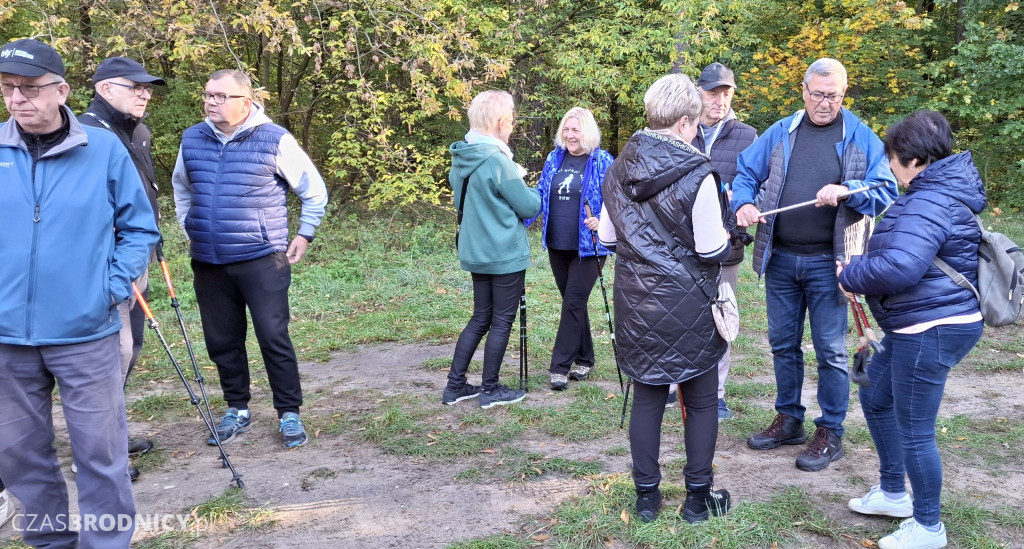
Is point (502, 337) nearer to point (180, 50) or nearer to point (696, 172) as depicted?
point (696, 172)

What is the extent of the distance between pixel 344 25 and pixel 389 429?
24.4 feet

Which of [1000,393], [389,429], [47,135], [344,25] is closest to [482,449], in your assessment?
[389,429]

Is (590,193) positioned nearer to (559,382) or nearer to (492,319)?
(492,319)

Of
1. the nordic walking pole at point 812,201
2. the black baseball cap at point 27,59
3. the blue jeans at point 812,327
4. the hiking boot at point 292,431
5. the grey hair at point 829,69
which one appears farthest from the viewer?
the hiking boot at point 292,431

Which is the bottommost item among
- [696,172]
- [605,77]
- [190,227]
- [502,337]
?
[502,337]

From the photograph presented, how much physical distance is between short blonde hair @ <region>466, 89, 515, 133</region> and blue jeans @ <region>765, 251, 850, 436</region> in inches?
73.1

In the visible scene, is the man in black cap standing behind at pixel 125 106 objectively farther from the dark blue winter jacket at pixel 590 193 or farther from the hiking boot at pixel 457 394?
the dark blue winter jacket at pixel 590 193

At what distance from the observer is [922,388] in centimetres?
297

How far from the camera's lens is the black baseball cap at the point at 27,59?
260 centimetres

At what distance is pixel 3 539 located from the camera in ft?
10.7

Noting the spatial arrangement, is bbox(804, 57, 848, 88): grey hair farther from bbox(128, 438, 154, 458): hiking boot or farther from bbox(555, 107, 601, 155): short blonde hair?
bbox(128, 438, 154, 458): hiking boot

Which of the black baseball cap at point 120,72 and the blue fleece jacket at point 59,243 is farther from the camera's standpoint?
the black baseball cap at point 120,72

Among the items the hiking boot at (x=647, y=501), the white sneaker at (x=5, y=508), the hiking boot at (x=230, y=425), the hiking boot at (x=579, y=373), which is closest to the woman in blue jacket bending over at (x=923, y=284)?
the hiking boot at (x=647, y=501)

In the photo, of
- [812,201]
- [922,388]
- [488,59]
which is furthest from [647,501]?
[488,59]
